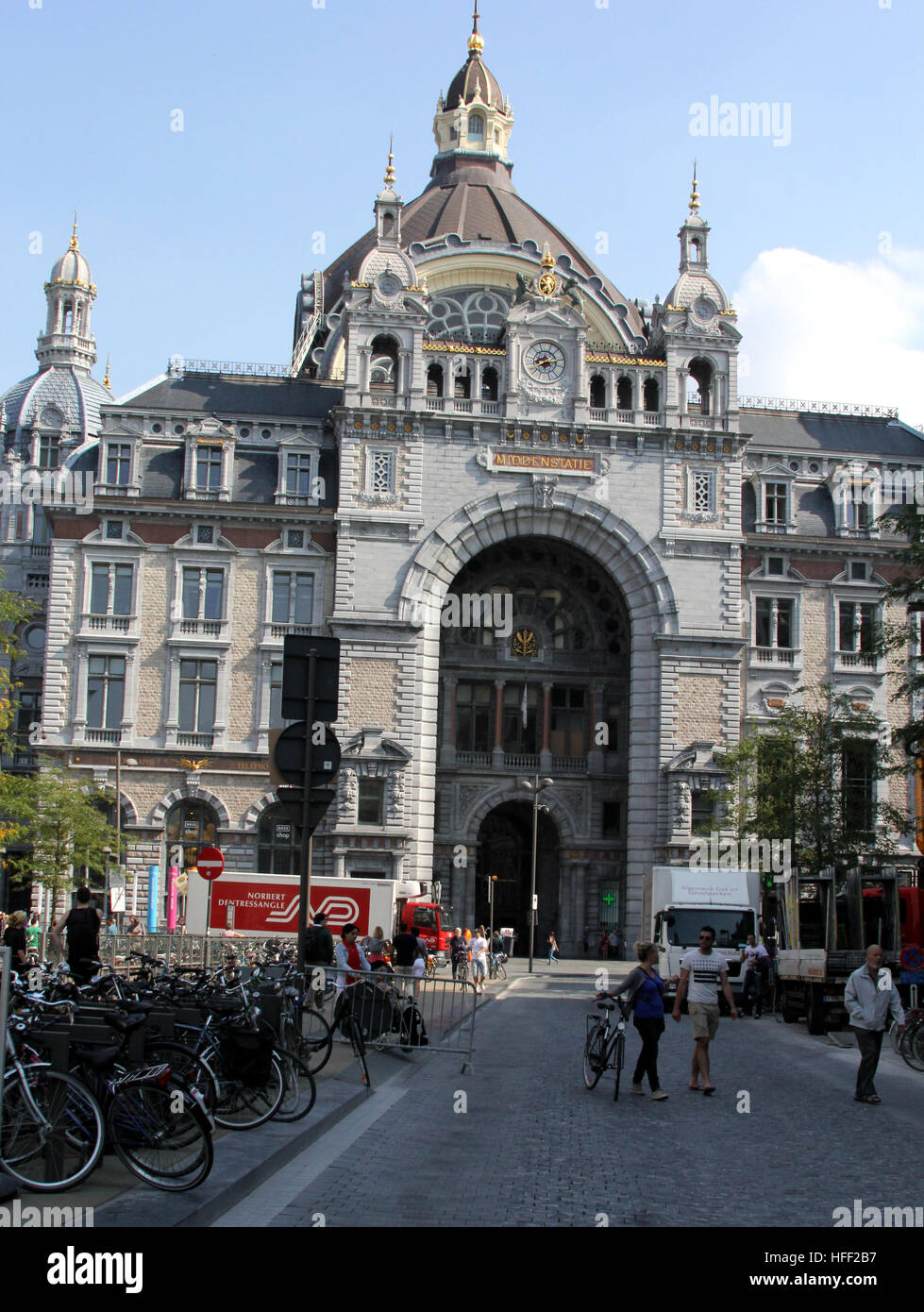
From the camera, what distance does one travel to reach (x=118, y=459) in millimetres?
57031

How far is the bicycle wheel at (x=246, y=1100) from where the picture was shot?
503 inches

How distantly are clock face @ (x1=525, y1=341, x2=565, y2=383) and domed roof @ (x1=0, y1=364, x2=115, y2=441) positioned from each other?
31190 mm

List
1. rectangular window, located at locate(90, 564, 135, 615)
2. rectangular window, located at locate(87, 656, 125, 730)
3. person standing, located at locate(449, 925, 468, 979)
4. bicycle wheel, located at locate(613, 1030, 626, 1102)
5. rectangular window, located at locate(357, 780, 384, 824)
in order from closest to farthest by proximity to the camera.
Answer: bicycle wheel, located at locate(613, 1030, 626, 1102) < person standing, located at locate(449, 925, 468, 979) < rectangular window, located at locate(357, 780, 384, 824) < rectangular window, located at locate(87, 656, 125, 730) < rectangular window, located at locate(90, 564, 135, 615)

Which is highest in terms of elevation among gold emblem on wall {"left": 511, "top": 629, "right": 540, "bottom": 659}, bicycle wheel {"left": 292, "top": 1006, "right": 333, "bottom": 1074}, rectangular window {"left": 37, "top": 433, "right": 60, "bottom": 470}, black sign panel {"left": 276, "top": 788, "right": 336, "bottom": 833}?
rectangular window {"left": 37, "top": 433, "right": 60, "bottom": 470}

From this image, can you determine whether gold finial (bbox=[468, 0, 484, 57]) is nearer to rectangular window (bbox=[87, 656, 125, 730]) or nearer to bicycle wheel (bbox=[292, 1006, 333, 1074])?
rectangular window (bbox=[87, 656, 125, 730])

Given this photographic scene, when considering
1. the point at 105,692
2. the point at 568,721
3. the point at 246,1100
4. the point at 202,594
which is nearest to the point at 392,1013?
the point at 246,1100

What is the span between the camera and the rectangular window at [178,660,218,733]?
5559 cm

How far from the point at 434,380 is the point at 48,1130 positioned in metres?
51.5

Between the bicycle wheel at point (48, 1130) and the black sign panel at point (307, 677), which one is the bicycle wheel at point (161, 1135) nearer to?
the bicycle wheel at point (48, 1130)

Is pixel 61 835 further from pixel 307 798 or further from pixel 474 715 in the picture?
pixel 307 798

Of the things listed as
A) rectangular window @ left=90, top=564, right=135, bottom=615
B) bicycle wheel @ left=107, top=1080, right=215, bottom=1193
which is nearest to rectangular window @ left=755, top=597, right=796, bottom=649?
rectangular window @ left=90, top=564, right=135, bottom=615

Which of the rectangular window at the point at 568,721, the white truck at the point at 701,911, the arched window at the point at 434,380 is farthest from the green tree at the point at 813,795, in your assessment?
the arched window at the point at 434,380

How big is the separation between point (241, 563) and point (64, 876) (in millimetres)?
17236
